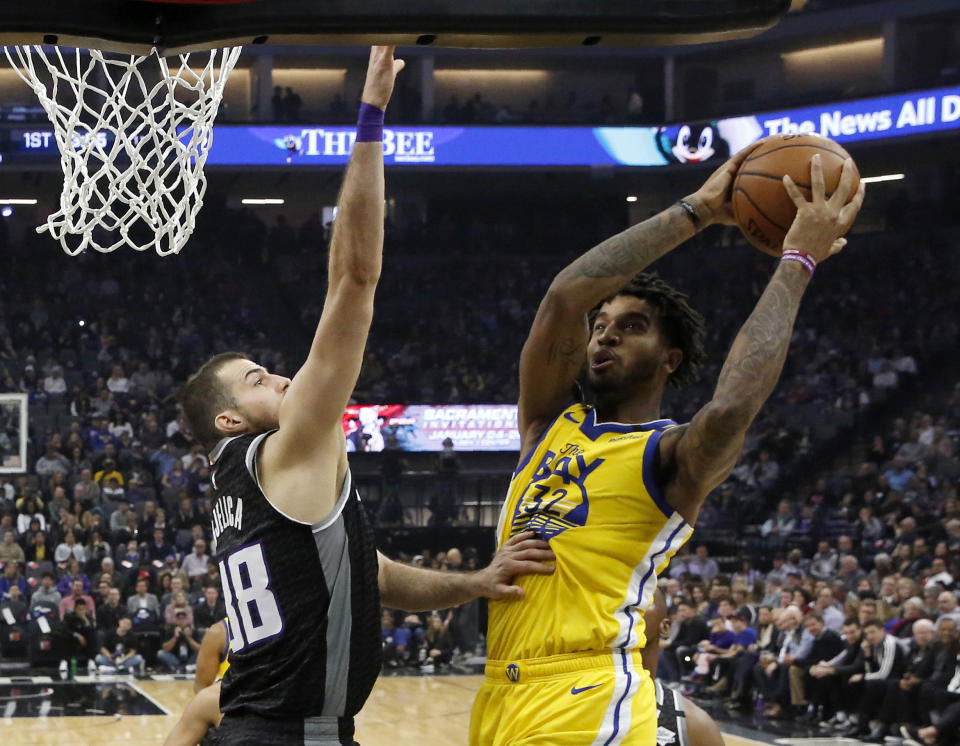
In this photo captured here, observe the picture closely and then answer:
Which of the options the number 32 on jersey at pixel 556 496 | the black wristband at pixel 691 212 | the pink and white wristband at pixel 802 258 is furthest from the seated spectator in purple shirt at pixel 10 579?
the pink and white wristband at pixel 802 258

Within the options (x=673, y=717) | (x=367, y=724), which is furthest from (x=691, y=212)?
(x=367, y=724)

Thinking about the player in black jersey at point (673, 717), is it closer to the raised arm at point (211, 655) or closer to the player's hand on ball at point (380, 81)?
the raised arm at point (211, 655)

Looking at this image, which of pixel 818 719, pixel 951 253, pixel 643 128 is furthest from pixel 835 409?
pixel 818 719

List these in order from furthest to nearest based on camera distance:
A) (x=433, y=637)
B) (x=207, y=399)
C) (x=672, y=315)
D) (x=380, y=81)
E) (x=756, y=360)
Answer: (x=433, y=637) < (x=672, y=315) < (x=207, y=399) < (x=756, y=360) < (x=380, y=81)

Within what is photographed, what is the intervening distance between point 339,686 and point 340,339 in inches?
28.3

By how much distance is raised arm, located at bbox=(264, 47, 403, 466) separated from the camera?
2.61 m

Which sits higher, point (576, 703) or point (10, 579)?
point (576, 703)

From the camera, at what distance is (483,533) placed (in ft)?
51.9

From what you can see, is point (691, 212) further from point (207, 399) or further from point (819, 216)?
point (207, 399)

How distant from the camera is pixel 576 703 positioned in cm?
295

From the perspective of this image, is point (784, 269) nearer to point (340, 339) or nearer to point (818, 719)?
point (340, 339)

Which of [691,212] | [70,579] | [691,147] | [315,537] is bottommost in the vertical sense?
[70,579]

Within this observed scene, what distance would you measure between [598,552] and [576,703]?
13.6 inches

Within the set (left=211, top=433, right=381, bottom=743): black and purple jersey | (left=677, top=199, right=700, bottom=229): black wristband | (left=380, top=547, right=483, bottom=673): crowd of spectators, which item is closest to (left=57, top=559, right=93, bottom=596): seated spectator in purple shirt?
(left=380, top=547, right=483, bottom=673): crowd of spectators
